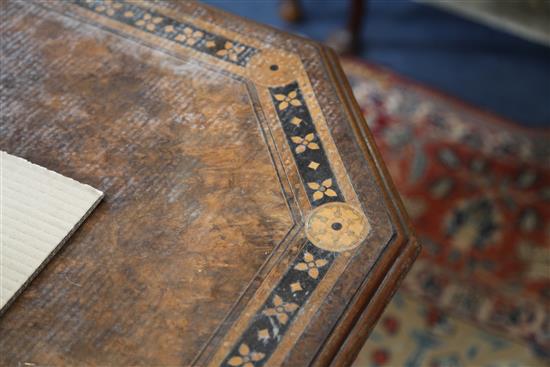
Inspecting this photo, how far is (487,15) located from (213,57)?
3.80 ft

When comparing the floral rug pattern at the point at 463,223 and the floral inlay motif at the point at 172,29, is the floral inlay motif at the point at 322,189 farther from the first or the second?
the floral rug pattern at the point at 463,223

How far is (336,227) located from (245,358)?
221mm

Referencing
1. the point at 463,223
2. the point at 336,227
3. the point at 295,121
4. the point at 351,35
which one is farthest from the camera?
the point at 351,35

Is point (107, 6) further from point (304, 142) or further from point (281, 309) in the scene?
point (281, 309)

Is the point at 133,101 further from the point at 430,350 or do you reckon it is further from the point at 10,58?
the point at 430,350

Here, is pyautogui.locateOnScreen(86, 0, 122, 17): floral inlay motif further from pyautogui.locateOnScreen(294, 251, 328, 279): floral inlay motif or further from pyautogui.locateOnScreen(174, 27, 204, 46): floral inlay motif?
pyautogui.locateOnScreen(294, 251, 328, 279): floral inlay motif

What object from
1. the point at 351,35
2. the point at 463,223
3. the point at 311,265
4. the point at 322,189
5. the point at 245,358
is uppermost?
the point at 351,35

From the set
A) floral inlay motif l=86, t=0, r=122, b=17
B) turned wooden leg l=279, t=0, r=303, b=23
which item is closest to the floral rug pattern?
turned wooden leg l=279, t=0, r=303, b=23

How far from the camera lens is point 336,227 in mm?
1104

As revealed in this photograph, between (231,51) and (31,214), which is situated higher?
(231,51)

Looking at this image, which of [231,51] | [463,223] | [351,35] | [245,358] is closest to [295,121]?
[231,51]

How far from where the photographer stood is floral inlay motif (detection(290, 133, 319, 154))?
1188 mm

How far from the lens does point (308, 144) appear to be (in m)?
1.19

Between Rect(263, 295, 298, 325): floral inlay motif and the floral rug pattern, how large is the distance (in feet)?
3.10
